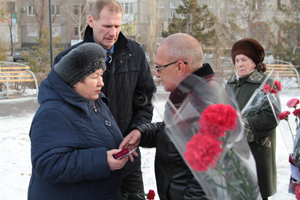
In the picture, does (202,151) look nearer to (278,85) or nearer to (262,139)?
(278,85)

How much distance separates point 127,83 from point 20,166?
3.11 m

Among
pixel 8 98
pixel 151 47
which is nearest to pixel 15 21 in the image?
pixel 151 47

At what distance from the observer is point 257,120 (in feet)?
8.83

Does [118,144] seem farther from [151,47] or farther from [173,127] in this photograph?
[151,47]

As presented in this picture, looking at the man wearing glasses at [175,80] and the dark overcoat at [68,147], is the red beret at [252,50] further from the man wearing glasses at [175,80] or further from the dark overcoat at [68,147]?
the dark overcoat at [68,147]

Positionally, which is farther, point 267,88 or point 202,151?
point 267,88

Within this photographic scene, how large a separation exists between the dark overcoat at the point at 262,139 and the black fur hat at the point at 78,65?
1.51 m

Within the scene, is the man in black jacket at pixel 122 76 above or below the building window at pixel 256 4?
below

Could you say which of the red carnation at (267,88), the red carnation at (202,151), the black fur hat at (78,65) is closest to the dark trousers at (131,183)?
the black fur hat at (78,65)

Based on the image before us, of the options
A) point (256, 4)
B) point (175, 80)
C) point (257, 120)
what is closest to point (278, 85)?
point (257, 120)

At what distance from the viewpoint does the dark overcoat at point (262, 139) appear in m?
2.70

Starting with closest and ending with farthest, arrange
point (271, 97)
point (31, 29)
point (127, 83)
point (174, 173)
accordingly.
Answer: point (174, 173), point (271, 97), point (127, 83), point (31, 29)

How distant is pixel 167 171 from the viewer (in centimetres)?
176

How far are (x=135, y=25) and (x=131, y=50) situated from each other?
1826 cm
